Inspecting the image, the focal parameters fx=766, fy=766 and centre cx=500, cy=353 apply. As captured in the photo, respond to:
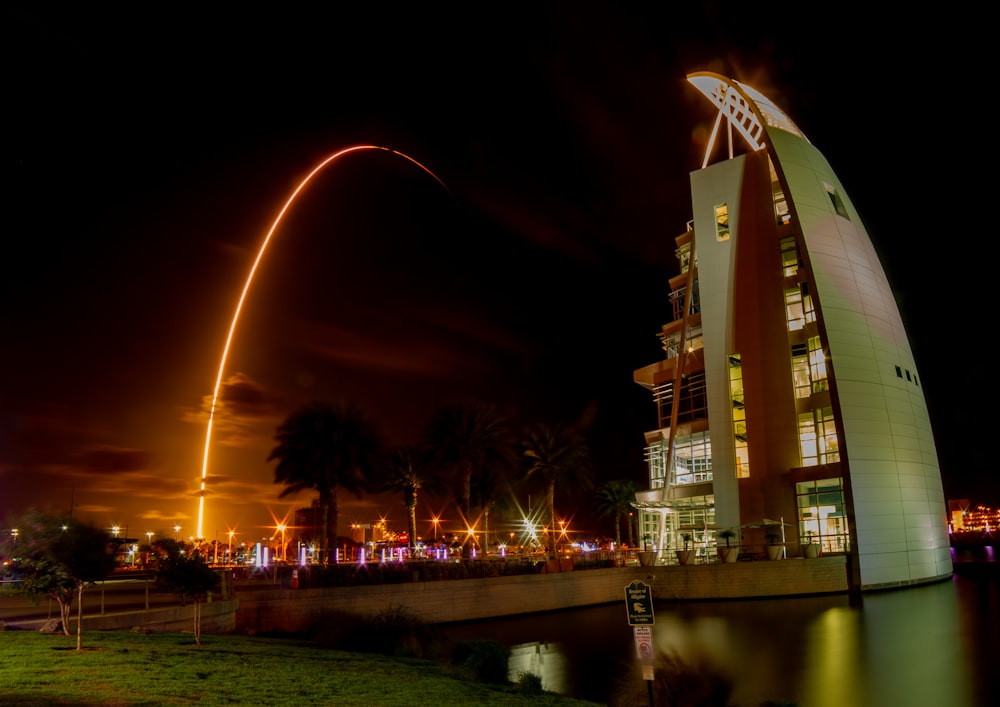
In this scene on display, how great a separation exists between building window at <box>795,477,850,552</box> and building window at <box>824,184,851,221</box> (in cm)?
1896

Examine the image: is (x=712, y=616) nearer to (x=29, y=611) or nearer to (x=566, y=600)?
(x=566, y=600)

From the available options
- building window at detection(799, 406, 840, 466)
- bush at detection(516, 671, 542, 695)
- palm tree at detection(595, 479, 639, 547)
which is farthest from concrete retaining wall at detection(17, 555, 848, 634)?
palm tree at detection(595, 479, 639, 547)

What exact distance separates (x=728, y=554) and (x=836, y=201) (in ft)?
87.1

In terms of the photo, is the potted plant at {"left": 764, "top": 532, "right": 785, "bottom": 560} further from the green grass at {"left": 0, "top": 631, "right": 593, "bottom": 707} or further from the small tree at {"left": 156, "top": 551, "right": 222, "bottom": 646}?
the small tree at {"left": 156, "top": 551, "right": 222, "bottom": 646}

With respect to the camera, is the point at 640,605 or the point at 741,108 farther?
the point at 741,108

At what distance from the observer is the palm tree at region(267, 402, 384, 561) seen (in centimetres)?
4109

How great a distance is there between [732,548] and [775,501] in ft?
16.2

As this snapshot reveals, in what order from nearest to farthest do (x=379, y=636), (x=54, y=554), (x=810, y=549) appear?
(x=54, y=554) → (x=379, y=636) → (x=810, y=549)

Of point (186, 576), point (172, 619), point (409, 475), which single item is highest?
point (409, 475)

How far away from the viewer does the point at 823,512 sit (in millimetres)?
44812

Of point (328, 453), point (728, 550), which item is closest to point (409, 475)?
point (328, 453)

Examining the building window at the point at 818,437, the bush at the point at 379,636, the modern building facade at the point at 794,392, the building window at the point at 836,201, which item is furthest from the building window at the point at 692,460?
the bush at the point at 379,636

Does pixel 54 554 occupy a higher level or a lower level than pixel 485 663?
higher

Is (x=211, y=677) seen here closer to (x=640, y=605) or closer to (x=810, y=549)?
(x=640, y=605)
